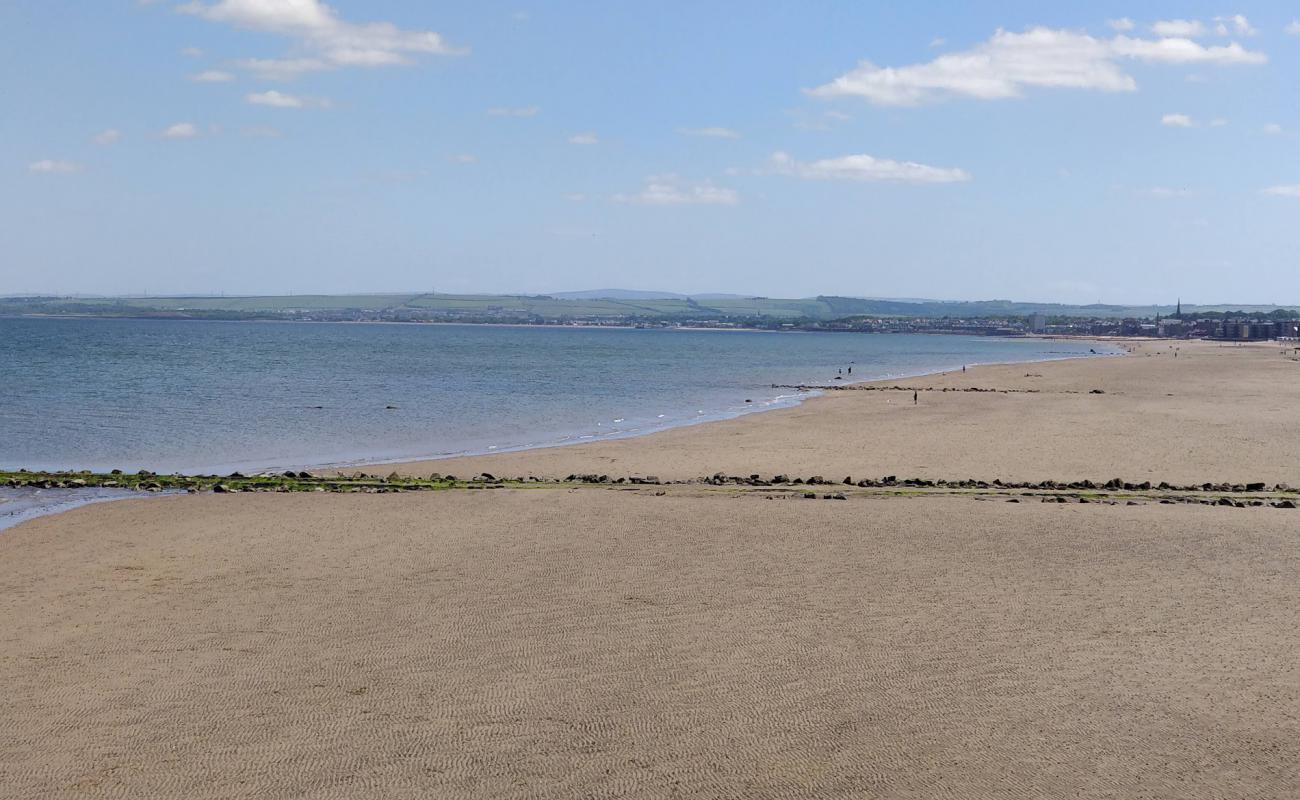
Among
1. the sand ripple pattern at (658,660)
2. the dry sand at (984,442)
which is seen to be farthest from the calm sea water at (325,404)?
the sand ripple pattern at (658,660)

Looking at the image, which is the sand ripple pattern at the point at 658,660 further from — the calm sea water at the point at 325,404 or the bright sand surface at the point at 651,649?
the calm sea water at the point at 325,404

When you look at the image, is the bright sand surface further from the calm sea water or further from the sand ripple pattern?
the calm sea water

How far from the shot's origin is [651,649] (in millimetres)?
11039

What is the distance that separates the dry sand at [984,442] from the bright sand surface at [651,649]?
5677 millimetres

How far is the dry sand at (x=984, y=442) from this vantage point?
2500 cm

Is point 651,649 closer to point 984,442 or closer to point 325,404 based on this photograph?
point 984,442

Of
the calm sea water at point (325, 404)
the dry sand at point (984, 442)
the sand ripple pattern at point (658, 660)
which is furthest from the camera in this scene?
the calm sea water at point (325, 404)

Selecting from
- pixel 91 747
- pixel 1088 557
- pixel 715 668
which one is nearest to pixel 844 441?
pixel 1088 557

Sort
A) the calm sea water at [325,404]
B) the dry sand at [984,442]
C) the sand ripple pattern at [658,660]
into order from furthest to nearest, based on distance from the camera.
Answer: the calm sea water at [325,404] → the dry sand at [984,442] → the sand ripple pattern at [658,660]

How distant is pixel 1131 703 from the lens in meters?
9.59

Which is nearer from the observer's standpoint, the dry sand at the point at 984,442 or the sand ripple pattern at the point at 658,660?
the sand ripple pattern at the point at 658,660

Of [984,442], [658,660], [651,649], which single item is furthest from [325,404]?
[658,660]

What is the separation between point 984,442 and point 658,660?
73.0 ft

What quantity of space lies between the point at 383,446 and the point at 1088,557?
21.6 m
